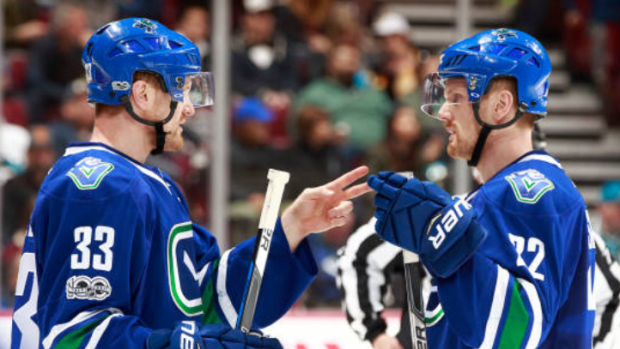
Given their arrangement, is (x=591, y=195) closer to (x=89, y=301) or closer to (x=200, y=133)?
(x=200, y=133)

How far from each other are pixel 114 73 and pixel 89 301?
0.55 m

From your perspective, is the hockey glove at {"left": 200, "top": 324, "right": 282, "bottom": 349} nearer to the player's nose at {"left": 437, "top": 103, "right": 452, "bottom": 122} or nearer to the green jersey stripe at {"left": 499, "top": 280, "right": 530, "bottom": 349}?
the green jersey stripe at {"left": 499, "top": 280, "right": 530, "bottom": 349}

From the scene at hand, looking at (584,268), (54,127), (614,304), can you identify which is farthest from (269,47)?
(584,268)

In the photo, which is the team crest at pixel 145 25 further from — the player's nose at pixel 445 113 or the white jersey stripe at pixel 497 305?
the white jersey stripe at pixel 497 305

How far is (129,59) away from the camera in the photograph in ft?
7.36

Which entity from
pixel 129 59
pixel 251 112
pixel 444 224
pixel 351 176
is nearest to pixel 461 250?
pixel 444 224

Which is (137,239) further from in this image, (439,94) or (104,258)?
(439,94)

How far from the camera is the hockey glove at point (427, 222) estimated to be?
6.70 ft

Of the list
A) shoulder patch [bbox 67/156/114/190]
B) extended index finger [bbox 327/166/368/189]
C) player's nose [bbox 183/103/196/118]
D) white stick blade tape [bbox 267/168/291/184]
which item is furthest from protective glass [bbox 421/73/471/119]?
shoulder patch [bbox 67/156/114/190]

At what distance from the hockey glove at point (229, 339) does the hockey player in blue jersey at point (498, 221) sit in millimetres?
366

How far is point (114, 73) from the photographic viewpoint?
2242 mm

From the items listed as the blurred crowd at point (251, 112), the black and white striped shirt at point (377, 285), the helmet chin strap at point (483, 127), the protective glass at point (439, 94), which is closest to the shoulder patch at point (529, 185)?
the helmet chin strap at point (483, 127)

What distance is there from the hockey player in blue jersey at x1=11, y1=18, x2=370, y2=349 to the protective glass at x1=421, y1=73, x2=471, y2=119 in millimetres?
328

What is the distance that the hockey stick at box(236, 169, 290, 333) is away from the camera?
2219 millimetres
